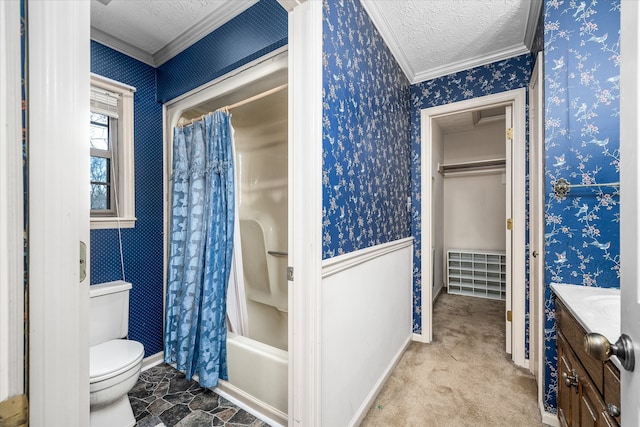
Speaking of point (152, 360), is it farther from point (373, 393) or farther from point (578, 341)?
point (578, 341)

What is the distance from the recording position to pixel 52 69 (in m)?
0.47

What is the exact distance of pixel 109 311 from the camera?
1.80m

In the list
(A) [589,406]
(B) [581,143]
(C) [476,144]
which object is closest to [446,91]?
(B) [581,143]

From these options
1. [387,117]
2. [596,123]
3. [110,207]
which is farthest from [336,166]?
[110,207]

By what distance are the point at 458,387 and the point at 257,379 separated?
1348 mm

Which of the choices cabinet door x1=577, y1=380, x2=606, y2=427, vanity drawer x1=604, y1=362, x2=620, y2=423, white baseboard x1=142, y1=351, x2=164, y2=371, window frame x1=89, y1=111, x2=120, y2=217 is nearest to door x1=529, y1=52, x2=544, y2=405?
cabinet door x1=577, y1=380, x2=606, y2=427

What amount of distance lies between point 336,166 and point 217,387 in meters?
1.65

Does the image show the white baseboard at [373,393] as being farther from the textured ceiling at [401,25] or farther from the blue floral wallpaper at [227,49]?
the textured ceiling at [401,25]

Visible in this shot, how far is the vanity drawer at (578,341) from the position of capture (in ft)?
2.86

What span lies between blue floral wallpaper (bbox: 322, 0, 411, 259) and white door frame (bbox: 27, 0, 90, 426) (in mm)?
898

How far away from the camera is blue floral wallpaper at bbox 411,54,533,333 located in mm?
2162

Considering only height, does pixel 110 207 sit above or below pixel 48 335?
above

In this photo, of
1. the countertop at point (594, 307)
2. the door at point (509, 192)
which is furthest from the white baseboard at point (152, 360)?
the door at point (509, 192)

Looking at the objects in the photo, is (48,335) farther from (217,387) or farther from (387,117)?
(387,117)
